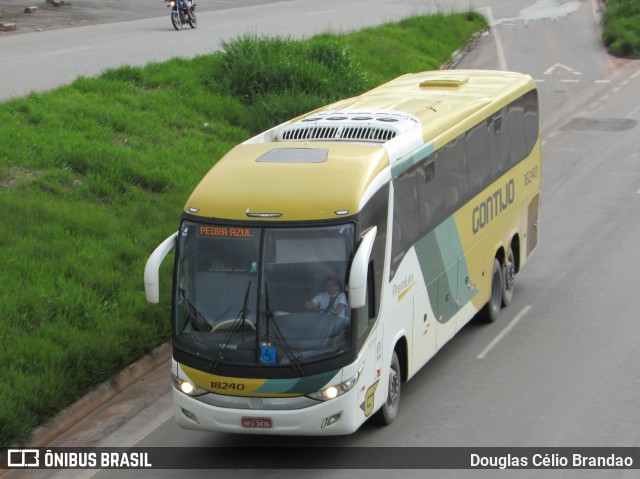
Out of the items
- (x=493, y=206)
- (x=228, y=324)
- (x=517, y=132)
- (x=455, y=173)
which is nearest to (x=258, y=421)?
(x=228, y=324)

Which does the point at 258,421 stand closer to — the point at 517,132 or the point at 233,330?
the point at 233,330

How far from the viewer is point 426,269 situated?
1323cm

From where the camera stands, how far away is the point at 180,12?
114 feet

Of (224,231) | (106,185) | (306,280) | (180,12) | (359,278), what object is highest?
(224,231)

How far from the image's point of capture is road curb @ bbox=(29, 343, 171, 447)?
12258mm

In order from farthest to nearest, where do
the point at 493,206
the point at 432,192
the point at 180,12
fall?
the point at 180,12 → the point at 493,206 → the point at 432,192

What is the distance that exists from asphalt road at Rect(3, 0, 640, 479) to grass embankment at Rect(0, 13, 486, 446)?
77cm

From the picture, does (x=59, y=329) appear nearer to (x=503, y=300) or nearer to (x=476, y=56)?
(x=503, y=300)

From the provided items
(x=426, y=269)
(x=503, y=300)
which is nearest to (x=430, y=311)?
(x=426, y=269)

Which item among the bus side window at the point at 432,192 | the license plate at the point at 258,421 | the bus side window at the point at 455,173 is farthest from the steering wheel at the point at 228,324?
the bus side window at the point at 455,173

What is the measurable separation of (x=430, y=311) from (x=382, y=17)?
29635 mm

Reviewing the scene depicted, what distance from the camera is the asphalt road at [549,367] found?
39.1 ft

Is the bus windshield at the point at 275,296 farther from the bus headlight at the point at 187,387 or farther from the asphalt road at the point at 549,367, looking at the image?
the asphalt road at the point at 549,367

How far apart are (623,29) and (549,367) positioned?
91.5ft
